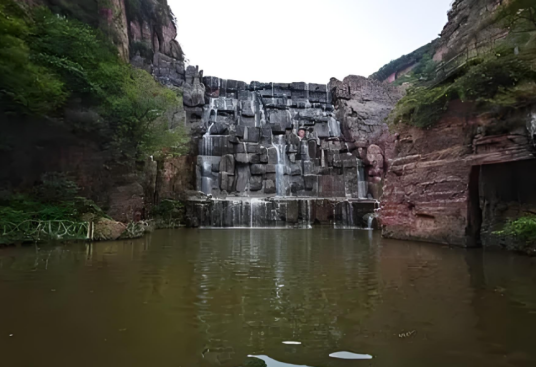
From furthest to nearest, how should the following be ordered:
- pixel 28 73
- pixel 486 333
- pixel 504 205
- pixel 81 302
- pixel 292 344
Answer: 1. pixel 28 73
2. pixel 504 205
3. pixel 81 302
4. pixel 486 333
5. pixel 292 344

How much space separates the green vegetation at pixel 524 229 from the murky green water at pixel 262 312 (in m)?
1.62

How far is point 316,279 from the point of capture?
6457 millimetres

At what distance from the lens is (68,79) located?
49.5 ft

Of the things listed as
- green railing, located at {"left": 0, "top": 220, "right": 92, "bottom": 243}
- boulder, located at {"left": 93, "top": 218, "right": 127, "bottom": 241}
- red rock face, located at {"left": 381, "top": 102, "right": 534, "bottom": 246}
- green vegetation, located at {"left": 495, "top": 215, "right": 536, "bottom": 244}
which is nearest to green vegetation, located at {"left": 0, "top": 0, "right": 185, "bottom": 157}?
green railing, located at {"left": 0, "top": 220, "right": 92, "bottom": 243}

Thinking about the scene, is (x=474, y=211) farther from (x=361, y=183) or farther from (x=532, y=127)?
(x=361, y=183)

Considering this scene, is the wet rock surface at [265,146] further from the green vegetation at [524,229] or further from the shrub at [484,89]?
the green vegetation at [524,229]

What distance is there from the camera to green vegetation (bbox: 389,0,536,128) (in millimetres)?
9625

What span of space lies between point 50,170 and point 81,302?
11972 mm

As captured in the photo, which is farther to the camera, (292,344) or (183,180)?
(183,180)

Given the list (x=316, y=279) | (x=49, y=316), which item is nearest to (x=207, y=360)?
(x=49, y=316)

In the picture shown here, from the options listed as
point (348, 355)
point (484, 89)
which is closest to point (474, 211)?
point (484, 89)

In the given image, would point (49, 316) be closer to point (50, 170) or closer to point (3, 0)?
point (50, 170)

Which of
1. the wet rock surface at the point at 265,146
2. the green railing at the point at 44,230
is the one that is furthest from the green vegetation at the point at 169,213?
the green railing at the point at 44,230

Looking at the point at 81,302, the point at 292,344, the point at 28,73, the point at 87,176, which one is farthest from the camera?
the point at 87,176
